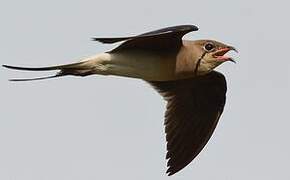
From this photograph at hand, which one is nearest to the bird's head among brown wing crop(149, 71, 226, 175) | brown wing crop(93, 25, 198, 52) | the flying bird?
the flying bird

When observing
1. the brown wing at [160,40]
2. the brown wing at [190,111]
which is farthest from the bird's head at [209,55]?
the brown wing at [190,111]

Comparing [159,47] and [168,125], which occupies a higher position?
[159,47]

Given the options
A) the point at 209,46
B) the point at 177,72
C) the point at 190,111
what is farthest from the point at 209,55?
the point at 190,111

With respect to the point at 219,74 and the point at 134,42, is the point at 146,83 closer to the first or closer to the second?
the point at 219,74

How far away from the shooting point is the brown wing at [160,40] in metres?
8.66

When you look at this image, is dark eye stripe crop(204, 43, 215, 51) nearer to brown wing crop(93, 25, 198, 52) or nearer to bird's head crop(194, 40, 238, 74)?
bird's head crop(194, 40, 238, 74)

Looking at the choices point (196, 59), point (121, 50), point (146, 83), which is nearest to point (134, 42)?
point (121, 50)

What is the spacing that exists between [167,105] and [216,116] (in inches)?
24.1

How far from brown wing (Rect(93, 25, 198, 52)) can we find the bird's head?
0.98 ft

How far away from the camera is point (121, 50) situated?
30.8ft

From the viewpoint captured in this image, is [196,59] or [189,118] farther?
[189,118]

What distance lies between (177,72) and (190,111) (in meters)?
1.42

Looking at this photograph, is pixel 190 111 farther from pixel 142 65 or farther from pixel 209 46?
A: pixel 142 65

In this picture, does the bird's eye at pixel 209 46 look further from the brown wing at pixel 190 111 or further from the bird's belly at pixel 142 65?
the brown wing at pixel 190 111
